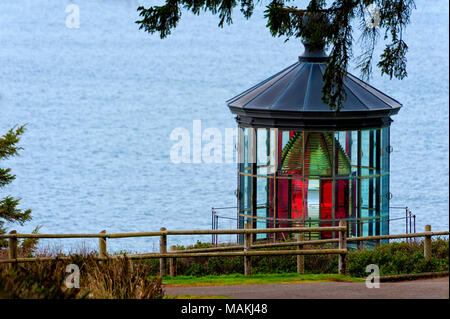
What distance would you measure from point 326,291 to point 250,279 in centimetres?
227

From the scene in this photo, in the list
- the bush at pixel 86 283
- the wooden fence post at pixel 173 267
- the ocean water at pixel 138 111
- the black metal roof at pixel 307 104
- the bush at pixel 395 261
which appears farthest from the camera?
the ocean water at pixel 138 111

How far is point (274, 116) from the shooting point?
21.1 metres

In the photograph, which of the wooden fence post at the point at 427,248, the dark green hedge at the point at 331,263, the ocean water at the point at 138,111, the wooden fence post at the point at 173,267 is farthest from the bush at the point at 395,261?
the ocean water at the point at 138,111

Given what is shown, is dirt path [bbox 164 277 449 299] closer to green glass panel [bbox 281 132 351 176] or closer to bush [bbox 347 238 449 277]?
bush [bbox 347 238 449 277]

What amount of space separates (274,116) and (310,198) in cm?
227

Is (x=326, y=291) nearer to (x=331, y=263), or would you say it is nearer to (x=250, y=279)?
(x=250, y=279)

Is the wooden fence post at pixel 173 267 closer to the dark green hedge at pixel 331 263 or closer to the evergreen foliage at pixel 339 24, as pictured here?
the dark green hedge at pixel 331 263

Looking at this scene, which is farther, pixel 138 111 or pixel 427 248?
pixel 138 111

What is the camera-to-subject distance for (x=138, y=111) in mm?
102562

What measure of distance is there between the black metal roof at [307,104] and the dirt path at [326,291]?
572cm

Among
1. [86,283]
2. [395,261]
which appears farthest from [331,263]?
[86,283]

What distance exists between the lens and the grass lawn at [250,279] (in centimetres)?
1631

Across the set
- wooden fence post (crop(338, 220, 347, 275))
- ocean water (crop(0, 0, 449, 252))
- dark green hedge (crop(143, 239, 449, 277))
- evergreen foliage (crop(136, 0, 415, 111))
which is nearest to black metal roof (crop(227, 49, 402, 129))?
evergreen foliage (crop(136, 0, 415, 111))

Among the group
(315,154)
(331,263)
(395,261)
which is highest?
(315,154)
